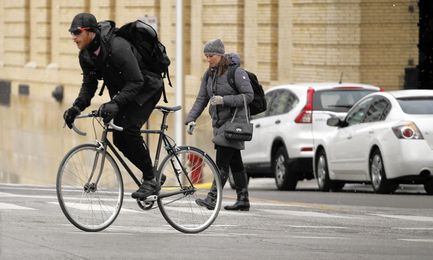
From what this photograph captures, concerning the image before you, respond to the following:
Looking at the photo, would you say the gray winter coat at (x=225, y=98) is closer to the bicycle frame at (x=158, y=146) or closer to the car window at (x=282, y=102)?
the bicycle frame at (x=158, y=146)

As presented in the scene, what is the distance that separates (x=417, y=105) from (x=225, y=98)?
586 cm

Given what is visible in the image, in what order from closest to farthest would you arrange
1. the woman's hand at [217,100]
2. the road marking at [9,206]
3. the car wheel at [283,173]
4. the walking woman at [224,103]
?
1. the road marking at [9,206]
2. the woman's hand at [217,100]
3. the walking woman at [224,103]
4. the car wheel at [283,173]

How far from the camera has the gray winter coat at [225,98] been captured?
15.7 meters

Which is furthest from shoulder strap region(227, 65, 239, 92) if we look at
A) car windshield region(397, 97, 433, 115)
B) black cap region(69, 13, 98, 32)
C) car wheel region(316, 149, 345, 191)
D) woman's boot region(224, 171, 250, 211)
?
car wheel region(316, 149, 345, 191)

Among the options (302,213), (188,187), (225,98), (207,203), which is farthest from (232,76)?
(207,203)

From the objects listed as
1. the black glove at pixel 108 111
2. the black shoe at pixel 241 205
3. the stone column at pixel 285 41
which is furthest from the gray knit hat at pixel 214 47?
the stone column at pixel 285 41

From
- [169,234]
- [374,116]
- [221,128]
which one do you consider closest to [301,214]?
[221,128]

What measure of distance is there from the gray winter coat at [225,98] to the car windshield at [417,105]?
213 inches

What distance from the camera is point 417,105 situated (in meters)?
21.0

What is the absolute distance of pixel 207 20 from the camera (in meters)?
34.5

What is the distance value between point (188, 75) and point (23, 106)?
399 inches

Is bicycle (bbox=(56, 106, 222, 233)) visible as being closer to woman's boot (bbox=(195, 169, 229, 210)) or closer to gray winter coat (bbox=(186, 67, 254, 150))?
woman's boot (bbox=(195, 169, 229, 210))

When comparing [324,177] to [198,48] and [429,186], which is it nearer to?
[429,186]

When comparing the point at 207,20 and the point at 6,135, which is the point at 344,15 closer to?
the point at 207,20
